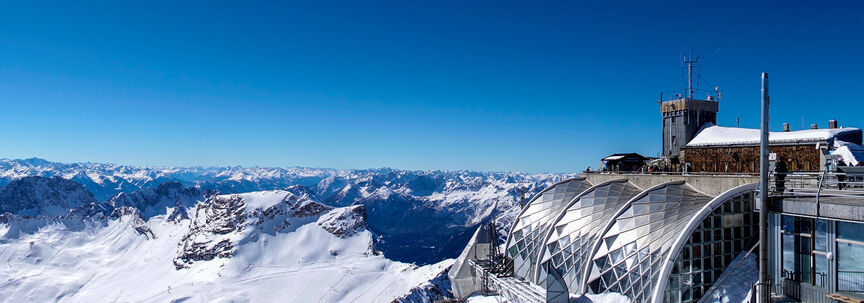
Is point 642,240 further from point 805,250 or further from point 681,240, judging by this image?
point 805,250

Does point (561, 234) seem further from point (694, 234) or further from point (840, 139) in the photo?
point (840, 139)

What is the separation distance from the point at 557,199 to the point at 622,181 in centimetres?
685

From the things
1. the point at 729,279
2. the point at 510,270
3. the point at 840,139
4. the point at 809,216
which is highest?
the point at 840,139

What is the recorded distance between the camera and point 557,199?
1708 inches

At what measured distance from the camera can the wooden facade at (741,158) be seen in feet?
104

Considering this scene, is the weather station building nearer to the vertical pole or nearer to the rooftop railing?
the rooftop railing

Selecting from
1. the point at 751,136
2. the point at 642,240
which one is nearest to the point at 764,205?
the point at 642,240

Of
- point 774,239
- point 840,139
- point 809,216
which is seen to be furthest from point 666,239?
point 840,139

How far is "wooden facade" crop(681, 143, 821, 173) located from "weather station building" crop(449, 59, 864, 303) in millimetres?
81

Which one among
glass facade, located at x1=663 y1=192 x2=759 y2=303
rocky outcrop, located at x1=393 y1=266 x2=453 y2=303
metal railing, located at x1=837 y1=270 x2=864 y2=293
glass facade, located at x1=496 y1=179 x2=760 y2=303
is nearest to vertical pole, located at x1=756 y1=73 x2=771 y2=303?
metal railing, located at x1=837 y1=270 x2=864 y2=293

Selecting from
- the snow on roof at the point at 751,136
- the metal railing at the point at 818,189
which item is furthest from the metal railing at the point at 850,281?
the snow on roof at the point at 751,136

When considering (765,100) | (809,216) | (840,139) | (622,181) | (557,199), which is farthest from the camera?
(557,199)

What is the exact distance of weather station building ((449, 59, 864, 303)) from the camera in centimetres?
1772

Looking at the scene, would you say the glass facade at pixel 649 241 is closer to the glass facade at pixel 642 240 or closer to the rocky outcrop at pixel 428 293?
the glass facade at pixel 642 240
